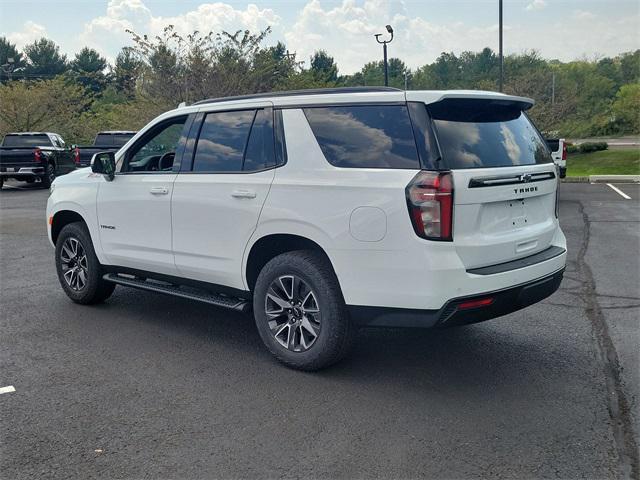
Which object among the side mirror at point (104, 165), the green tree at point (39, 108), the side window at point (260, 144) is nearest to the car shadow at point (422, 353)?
the side mirror at point (104, 165)

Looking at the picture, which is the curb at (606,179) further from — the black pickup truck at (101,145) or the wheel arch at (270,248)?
the wheel arch at (270,248)

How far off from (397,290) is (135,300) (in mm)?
3686

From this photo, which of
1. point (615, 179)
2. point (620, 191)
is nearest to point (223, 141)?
point (620, 191)

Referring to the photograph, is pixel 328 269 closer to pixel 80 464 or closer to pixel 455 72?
pixel 80 464

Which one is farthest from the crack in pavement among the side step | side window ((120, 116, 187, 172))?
side window ((120, 116, 187, 172))

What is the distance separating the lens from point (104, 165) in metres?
6.00

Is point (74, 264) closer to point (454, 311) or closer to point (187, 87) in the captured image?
point (454, 311)

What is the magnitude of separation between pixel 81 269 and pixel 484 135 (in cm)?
422

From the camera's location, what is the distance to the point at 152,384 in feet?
14.6

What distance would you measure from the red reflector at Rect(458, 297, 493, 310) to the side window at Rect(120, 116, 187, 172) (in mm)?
2999

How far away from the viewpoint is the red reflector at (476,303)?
158 inches

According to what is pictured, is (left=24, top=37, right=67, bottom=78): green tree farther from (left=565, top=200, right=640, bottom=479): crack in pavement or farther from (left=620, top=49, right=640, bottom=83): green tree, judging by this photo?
(left=565, top=200, right=640, bottom=479): crack in pavement

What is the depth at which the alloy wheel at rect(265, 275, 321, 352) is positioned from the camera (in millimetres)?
4590

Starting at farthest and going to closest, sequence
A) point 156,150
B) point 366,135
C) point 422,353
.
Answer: point 156,150 < point 422,353 < point 366,135
